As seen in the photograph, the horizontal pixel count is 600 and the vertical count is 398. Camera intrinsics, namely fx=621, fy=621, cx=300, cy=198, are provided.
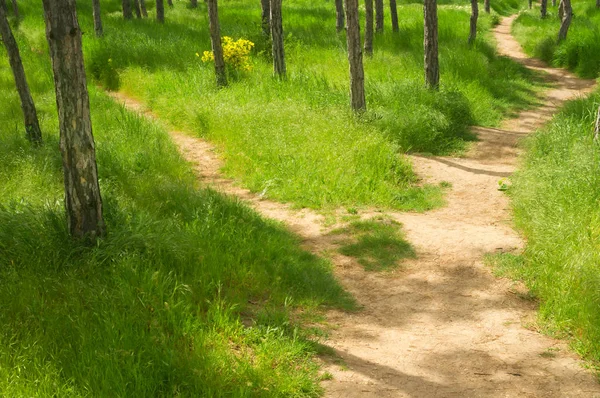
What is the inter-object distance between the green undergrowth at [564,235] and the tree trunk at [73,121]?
13.1 ft

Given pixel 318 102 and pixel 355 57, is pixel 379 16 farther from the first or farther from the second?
pixel 355 57

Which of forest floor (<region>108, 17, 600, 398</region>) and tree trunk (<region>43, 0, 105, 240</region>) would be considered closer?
forest floor (<region>108, 17, 600, 398</region>)

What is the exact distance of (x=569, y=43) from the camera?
18.2 metres

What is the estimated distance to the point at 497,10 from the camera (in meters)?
35.3

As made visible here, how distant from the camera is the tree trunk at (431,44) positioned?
41.2ft

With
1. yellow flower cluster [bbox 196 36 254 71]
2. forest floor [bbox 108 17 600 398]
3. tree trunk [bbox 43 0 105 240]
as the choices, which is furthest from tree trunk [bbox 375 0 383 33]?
tree trunk [bbox 43 0 105 240]

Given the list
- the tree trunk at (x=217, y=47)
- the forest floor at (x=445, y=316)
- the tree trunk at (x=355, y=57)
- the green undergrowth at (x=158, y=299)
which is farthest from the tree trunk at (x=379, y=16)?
the green undergrowth at (x=158, y=299)

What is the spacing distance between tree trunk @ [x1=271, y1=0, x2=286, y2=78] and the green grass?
28.5ft

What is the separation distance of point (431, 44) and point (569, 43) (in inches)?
299

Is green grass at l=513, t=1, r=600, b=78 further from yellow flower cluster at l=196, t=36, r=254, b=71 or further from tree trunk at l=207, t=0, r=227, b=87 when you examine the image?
tree trunk at l=207, t=0, r=227, b=87

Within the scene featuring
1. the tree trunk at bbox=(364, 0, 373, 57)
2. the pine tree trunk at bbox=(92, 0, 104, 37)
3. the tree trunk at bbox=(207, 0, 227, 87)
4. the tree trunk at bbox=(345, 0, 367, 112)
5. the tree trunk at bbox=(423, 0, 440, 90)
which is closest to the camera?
the tree trunk at bbox=(345, 0, 367, 112)

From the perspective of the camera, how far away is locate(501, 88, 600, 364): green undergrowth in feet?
16.9

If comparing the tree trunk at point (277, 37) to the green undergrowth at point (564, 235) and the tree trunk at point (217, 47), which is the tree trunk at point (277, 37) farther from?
the green undergrowth at point (564, 235)

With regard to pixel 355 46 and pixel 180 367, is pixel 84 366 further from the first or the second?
pixel 355 46
